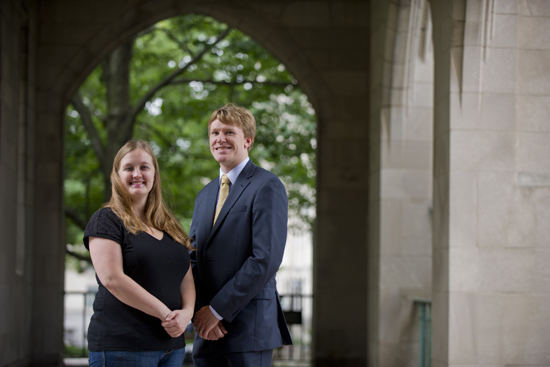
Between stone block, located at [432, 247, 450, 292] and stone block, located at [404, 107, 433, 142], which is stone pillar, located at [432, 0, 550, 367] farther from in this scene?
stone block, located at [404, 107, 433, 142]

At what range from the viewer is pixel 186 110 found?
1234 centimetres

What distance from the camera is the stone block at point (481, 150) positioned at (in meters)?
4.39

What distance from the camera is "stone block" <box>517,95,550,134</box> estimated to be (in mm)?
4449

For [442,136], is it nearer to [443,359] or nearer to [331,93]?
[443,359]

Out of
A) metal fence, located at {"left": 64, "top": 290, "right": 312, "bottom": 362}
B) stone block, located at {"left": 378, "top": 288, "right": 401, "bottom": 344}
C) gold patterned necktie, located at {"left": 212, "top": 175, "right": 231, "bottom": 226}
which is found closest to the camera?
gold patterned necktie, located at {"left": 212, "top": 175, "right": 231, "bottom": 226}

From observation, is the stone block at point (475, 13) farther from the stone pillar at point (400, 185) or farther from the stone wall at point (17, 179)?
the stone wall at point (17, 179)

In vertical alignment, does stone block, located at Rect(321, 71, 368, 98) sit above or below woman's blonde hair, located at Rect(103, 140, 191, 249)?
above

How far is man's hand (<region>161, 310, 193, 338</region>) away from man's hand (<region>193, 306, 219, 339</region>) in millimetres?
148

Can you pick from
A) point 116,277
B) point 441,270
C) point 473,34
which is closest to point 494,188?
point 441,270

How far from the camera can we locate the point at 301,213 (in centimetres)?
1361

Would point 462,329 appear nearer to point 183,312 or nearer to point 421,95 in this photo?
point 183,312

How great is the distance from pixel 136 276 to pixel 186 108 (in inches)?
398

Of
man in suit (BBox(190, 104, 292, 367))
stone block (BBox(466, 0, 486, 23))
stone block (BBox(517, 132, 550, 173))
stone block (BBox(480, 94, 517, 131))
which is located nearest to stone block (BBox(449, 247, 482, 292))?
stone block (BBox(517, 132, 550, 173))

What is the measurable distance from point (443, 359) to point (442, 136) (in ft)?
5.10
